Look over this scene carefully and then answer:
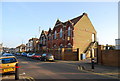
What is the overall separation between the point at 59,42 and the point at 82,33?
7.84 m

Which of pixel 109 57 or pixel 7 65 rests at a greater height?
pixel 109 57

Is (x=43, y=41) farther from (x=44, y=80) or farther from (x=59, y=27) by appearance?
(x=44, y=80)

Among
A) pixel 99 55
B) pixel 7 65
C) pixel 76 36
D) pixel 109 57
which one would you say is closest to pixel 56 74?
pixel 7 65

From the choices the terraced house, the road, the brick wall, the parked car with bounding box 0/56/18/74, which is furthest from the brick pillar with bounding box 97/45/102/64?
the parked car with bounding box 0/56/18/74

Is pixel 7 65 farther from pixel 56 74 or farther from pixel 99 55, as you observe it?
pixel 99 55

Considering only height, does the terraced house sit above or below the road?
above

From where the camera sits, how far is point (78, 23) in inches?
1362

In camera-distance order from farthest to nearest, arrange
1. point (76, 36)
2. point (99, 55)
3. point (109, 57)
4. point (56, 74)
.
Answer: point (76, 36), point (99, 55), point (109, 57), point (56, 74)

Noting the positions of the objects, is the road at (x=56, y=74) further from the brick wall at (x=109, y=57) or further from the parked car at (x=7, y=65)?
the brick wall at (x=109, y=57)

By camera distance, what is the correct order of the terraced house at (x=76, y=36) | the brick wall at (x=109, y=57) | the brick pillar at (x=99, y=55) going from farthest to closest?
the terraced house at (x=76, y=36) < the brick pillar at (x=99, y=55) < the brick wall at (x=109, y=57)

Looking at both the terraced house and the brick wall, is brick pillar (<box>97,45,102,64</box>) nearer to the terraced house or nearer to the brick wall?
the brick wall

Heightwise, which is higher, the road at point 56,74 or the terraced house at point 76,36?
the terraced house at point 76,36

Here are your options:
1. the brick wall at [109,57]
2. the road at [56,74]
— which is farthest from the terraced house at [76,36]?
the road at [56,74]

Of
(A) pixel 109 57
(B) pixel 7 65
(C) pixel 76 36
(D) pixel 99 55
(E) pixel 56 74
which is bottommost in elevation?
(E) pixel 56 74
